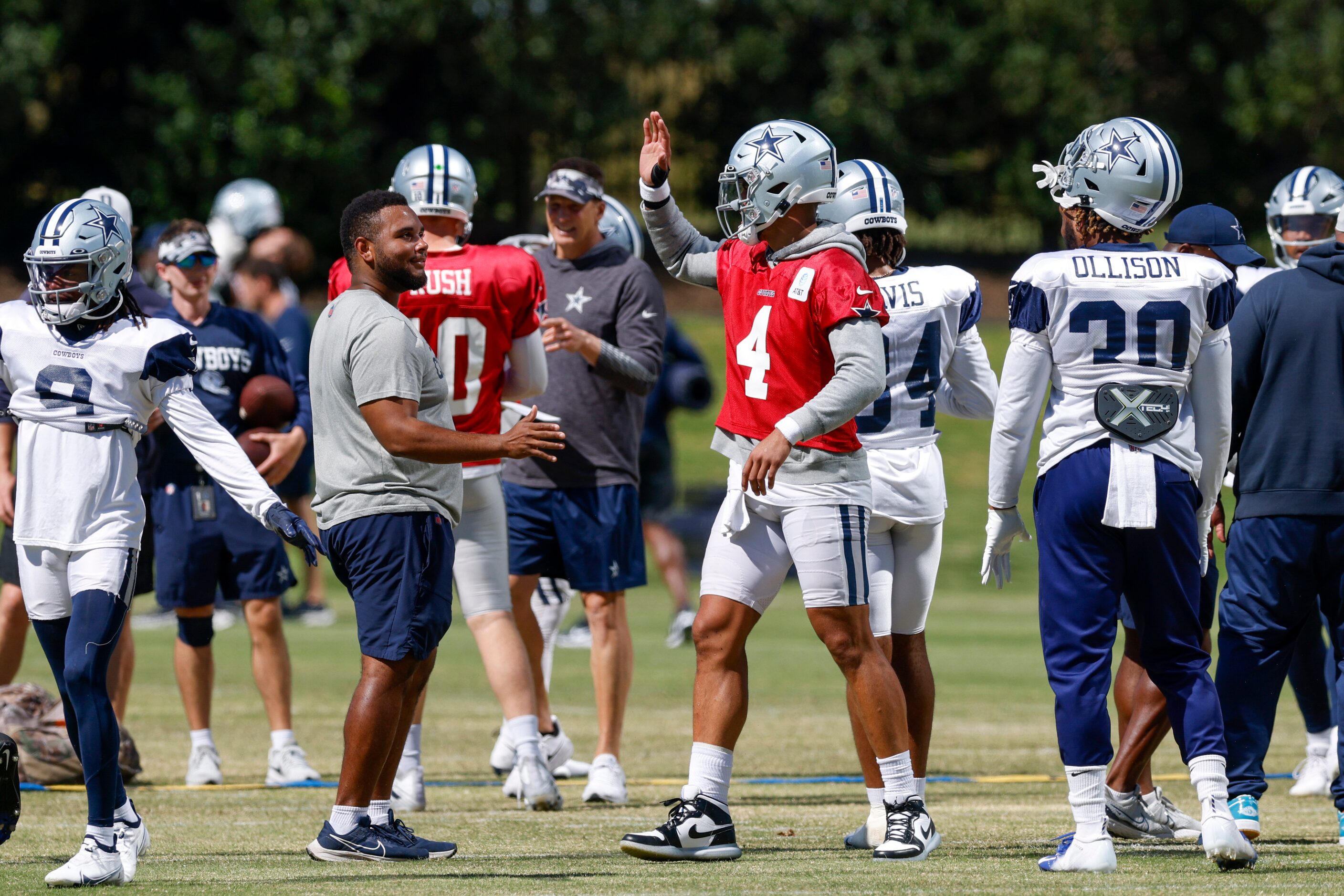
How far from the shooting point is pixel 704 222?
116 ft

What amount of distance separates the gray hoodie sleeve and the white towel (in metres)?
1.51

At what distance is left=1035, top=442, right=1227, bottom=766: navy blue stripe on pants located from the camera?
5.58m

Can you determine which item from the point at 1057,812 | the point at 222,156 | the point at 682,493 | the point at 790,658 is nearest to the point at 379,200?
the point at 1057,812

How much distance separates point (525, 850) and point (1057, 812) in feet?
7.22

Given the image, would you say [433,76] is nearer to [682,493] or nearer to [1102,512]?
[682,493]

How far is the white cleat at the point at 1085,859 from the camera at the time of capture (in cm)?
543

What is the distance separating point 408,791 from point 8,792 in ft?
6.09

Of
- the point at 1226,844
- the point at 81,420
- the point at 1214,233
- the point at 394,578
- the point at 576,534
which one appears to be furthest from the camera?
the point at 576,534

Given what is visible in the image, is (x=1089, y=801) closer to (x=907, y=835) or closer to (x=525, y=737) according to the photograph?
(x=907, y=835)

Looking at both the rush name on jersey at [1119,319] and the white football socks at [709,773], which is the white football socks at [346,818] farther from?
the rush name on jersey at [1119,319]

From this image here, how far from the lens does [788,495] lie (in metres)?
5.75

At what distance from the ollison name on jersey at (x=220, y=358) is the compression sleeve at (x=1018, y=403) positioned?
392cm

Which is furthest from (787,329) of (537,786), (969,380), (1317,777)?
(1317,777)

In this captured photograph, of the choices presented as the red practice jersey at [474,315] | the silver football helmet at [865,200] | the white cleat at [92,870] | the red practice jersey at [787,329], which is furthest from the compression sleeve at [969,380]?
the white cleat at [92,870]
